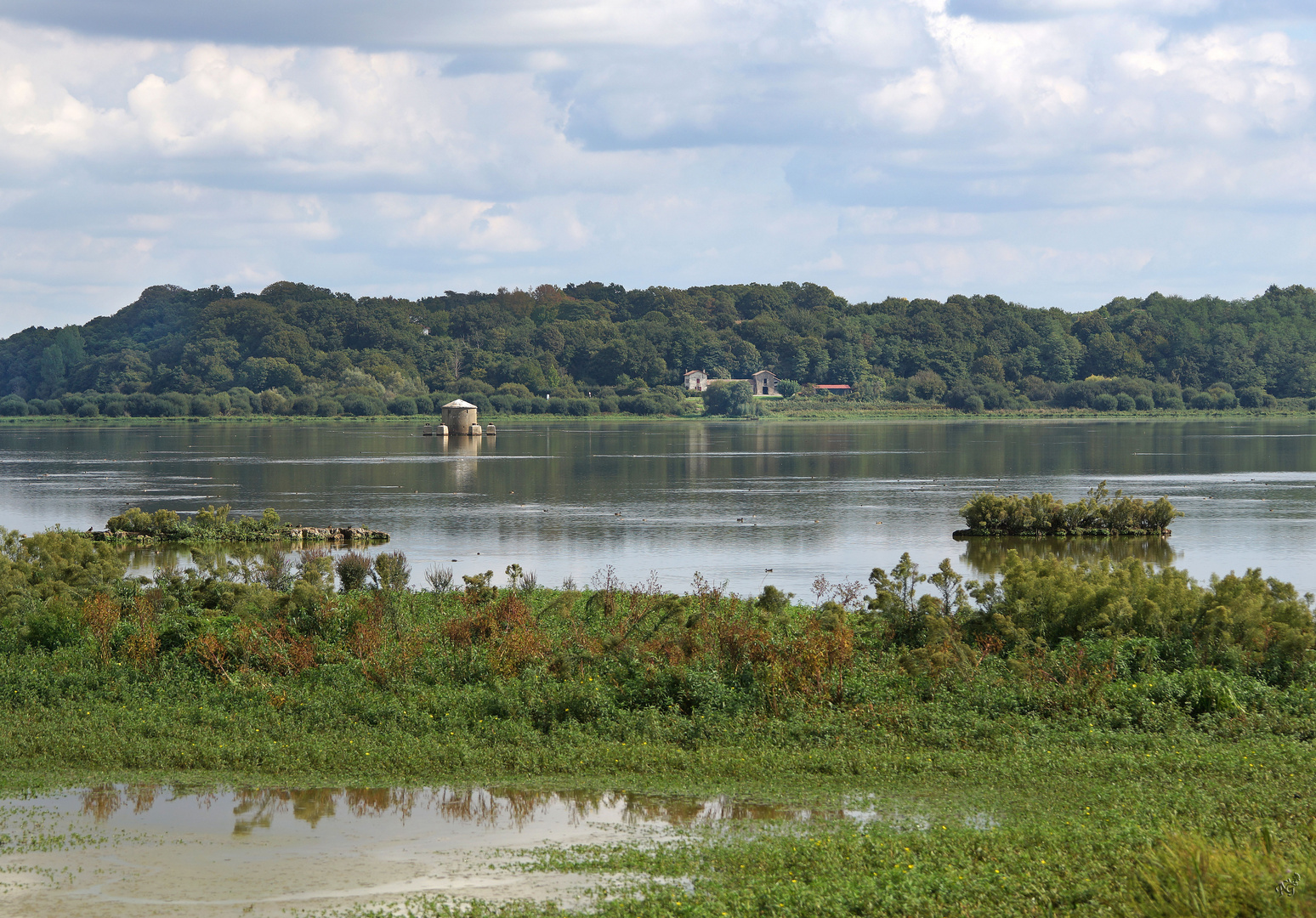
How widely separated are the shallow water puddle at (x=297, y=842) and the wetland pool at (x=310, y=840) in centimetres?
2

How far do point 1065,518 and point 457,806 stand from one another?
29508mm

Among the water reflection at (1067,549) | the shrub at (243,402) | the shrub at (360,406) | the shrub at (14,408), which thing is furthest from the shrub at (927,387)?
the water reflection at (1067,549)

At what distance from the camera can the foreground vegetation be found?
927 centimetres

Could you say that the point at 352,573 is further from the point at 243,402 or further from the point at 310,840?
the point at 243,402

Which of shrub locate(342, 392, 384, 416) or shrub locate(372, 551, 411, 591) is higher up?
shrub locate(342, 392, 384, 416)

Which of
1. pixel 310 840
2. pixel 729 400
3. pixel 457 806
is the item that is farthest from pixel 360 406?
pixel 310 840

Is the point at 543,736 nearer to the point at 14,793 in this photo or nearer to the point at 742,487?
the point at 14,793

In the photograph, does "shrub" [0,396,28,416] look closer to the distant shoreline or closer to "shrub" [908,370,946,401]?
the distant shoreline

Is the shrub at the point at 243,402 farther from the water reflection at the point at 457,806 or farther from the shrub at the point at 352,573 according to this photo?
the water reflection at the point at 457,806

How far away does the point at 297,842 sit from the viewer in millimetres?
10953

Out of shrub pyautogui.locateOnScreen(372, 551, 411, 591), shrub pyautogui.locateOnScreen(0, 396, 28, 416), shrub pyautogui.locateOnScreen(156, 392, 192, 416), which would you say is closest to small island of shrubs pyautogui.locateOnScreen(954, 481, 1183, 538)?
shrub pyautogui.locateOnScreen(372, 551, 411, 591)

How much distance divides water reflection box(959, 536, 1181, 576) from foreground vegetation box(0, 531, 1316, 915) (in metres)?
13.0

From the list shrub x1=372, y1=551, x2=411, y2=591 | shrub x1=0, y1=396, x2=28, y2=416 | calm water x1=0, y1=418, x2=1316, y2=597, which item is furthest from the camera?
shrub x1=0, y1=396, x2=28, y2=416

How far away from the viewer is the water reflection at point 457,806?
11422mm
